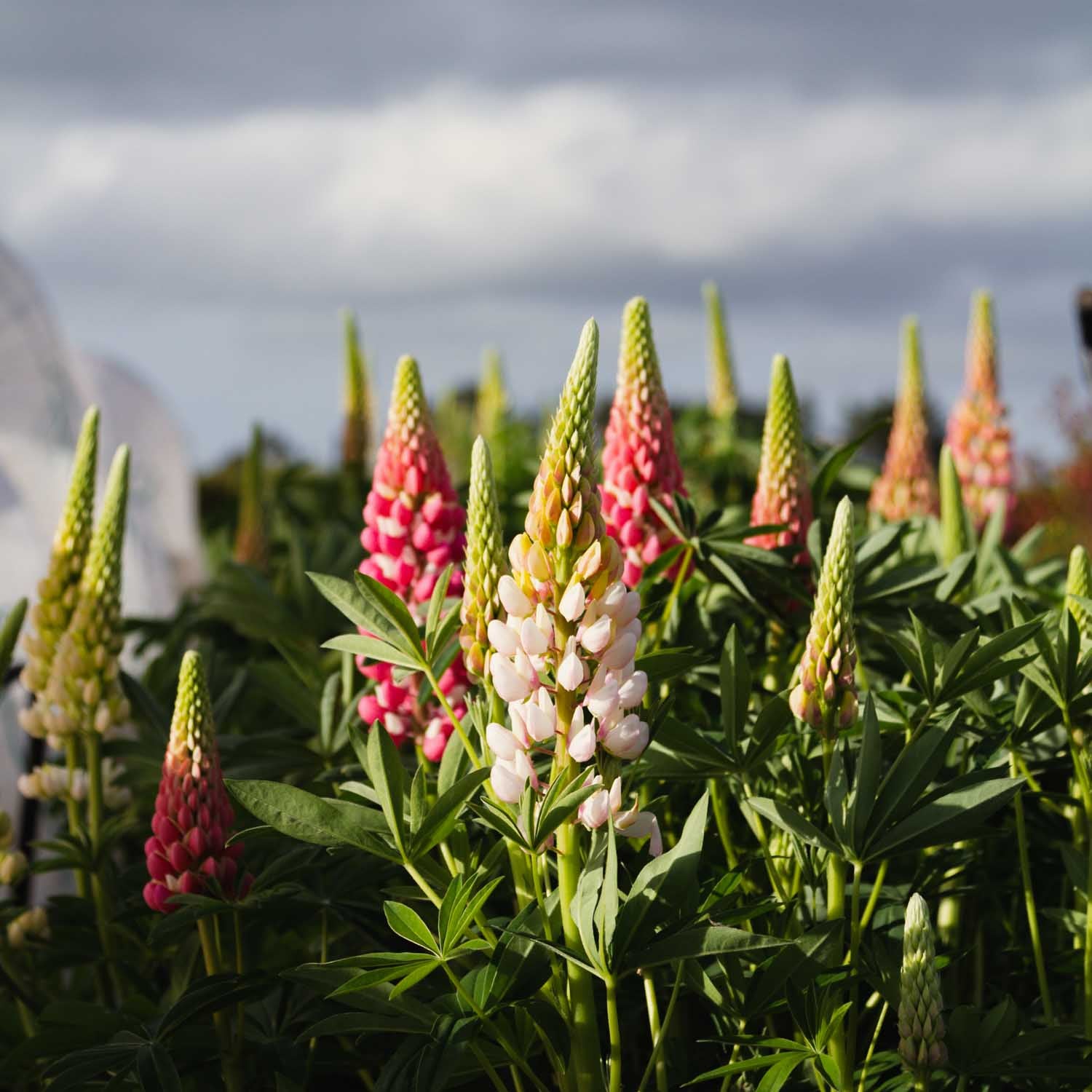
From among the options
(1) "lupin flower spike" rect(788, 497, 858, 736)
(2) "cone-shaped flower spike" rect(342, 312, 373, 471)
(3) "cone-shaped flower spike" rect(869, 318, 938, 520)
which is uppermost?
(2) "cone-shaped flower spike" rect(342, 312, 373, 471)

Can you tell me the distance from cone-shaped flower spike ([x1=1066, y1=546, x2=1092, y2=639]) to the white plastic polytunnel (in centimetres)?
264

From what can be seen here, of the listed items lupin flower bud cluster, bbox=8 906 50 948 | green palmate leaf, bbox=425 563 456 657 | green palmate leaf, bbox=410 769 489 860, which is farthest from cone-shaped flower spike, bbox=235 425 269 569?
green palmate leaf, bbox=410 769 489 860

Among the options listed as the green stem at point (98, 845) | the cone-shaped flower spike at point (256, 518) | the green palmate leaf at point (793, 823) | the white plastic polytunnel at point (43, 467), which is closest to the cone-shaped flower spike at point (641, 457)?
the green palmate leaf at point (793, 823)

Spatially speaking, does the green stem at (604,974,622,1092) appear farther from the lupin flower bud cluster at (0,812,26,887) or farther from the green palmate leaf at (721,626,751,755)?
the lupin flower bud cluster at (0,812,26,887)

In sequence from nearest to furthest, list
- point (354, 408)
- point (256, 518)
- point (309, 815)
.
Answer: point (309, 815) < point (256, 518) < point (354, 408)

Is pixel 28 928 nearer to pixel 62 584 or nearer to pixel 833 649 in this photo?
pixel 62 584

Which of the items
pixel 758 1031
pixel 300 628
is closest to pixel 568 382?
pixel 758 1031

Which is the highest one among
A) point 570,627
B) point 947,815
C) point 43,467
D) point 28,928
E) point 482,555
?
point 43,467

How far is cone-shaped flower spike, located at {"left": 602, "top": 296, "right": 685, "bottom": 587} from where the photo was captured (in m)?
2.10

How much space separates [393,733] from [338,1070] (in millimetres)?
498

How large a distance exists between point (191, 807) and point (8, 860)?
53cm

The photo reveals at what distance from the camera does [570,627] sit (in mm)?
1376

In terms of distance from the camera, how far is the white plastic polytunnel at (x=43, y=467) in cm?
423

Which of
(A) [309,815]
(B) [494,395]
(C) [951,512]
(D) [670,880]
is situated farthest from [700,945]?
(B) [494,395]
